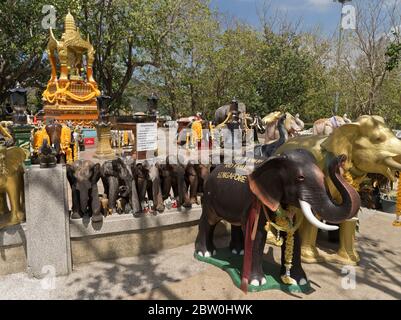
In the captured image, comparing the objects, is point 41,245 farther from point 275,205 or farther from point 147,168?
point 275,205

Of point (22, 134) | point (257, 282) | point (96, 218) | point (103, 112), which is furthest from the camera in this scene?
point (103, 112)

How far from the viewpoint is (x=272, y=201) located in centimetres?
408

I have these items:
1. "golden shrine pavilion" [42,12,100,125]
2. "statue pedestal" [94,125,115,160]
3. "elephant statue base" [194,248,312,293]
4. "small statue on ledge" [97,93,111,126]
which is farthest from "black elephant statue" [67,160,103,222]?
"golden shrine pavilion" [42,12,100,125]

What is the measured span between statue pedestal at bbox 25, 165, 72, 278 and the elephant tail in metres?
2.52

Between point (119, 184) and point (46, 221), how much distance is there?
1241 millimetres

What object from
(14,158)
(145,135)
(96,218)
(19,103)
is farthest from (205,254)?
(19,103)

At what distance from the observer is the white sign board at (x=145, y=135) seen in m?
9.58

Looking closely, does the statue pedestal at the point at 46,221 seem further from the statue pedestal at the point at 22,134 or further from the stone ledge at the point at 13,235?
the statue pedestal at the point at 22,134

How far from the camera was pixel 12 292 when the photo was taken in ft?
14.7

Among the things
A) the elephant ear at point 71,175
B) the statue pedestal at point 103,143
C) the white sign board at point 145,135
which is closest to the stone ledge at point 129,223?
the elephant ear at point 71,175

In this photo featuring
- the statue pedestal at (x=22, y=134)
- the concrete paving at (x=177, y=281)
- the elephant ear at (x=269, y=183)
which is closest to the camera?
the elephant ear at (x=269, y=183)

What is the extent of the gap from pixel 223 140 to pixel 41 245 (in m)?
12.5

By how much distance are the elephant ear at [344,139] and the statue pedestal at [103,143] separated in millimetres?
10460

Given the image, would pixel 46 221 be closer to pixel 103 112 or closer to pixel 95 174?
pixel 95 174
